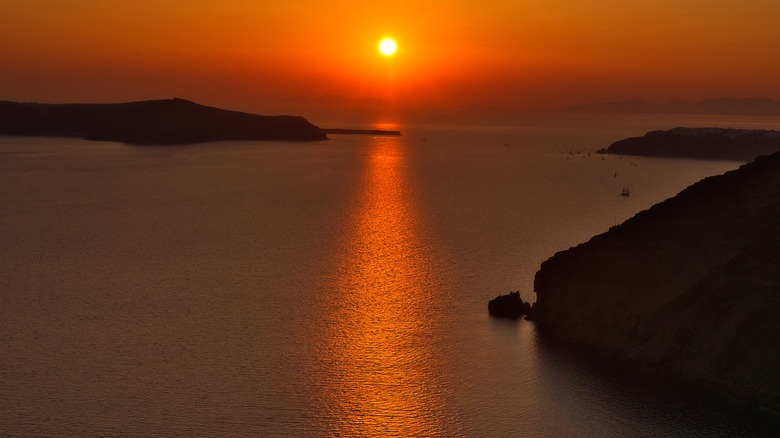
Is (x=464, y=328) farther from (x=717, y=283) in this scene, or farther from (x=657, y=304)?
(x=717, y=283)

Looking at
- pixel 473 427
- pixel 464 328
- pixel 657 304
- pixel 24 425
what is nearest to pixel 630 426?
pixel 473 427

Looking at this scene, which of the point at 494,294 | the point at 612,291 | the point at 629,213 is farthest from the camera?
the point at 629,213

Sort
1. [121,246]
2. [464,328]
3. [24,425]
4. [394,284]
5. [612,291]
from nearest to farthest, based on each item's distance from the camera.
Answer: [24,425] → [612,291] → [464,328] → [394,284] → [121,246]

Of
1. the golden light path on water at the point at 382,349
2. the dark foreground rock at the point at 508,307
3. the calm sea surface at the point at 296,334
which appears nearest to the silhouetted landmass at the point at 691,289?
the dark foreground rock at the point at 508,307

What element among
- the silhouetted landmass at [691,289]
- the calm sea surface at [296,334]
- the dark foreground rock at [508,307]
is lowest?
the calm sea surface at [296,334]

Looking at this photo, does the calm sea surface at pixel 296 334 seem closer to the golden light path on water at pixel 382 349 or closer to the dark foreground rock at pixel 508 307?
the golden light path on water at pixel 382 349

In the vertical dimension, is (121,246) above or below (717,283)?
below

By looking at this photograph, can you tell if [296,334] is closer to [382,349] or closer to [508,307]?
[382,349]
